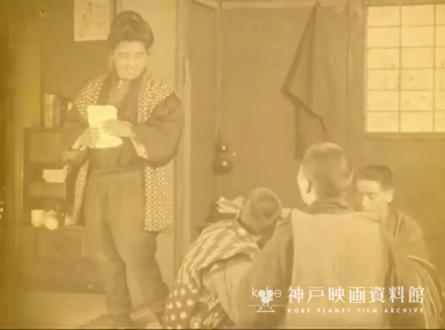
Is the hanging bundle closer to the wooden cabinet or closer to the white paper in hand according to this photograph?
the white paper in hand

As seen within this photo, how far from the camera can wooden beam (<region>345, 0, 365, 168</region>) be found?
80.2 inches

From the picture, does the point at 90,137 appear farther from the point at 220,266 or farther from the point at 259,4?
the point at 259,4

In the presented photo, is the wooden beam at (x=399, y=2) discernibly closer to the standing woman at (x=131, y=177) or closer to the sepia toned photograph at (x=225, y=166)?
the sepia toned photograph at (x=225, y=166)

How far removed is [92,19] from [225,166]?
0.77m

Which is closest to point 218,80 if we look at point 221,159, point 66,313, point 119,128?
point 221,159

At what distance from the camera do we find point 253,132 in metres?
2.08

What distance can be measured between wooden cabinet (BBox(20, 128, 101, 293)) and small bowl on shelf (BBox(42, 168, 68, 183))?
16 millimetres

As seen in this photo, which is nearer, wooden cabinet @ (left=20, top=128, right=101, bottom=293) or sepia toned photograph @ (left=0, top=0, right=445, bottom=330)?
sepia toned photograph @ (left=0, top=0, right=445, bottom=330)

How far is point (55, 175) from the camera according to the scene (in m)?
2.15

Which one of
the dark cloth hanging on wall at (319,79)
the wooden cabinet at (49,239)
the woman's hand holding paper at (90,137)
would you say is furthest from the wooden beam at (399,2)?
the wooden cabinet at (49,239)

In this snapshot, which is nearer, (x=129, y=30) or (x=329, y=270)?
(x=329, y=270)

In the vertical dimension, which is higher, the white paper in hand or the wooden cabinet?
the white paper in hand

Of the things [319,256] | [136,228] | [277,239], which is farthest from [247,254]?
[136,228]

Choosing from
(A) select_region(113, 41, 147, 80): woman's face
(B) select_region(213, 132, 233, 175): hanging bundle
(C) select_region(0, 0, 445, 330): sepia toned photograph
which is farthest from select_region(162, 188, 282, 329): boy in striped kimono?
(A) select_region(113, 41, 147, 80): woman's face
